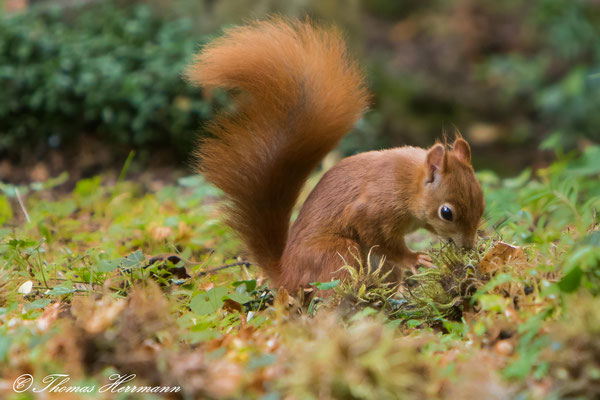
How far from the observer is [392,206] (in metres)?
2.45

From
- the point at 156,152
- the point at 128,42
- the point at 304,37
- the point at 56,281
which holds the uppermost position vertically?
the point at 304,37

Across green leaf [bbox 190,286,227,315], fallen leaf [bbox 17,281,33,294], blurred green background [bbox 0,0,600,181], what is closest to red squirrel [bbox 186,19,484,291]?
green leaf [bbox 190,286,227,315]

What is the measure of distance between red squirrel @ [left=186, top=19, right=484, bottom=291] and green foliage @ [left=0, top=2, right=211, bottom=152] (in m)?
2.49

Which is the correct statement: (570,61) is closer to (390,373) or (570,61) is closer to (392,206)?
(392,206)

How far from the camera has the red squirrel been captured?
2.30m

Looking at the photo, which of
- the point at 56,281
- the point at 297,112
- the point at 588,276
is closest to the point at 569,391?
the point at 588,276

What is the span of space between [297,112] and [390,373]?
119 centimetres

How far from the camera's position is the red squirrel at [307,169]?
90.7 inches

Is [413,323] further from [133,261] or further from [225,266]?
[133,261]

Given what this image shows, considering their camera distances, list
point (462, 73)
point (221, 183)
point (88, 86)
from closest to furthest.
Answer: point (221, 183) < point (88, 86) < point (462, 73)

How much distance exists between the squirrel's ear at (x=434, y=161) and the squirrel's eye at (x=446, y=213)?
0.12m

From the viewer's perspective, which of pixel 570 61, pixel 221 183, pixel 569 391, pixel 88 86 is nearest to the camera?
pixel 569 391

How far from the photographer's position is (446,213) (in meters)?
2.35

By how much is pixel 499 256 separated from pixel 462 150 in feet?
1.55
